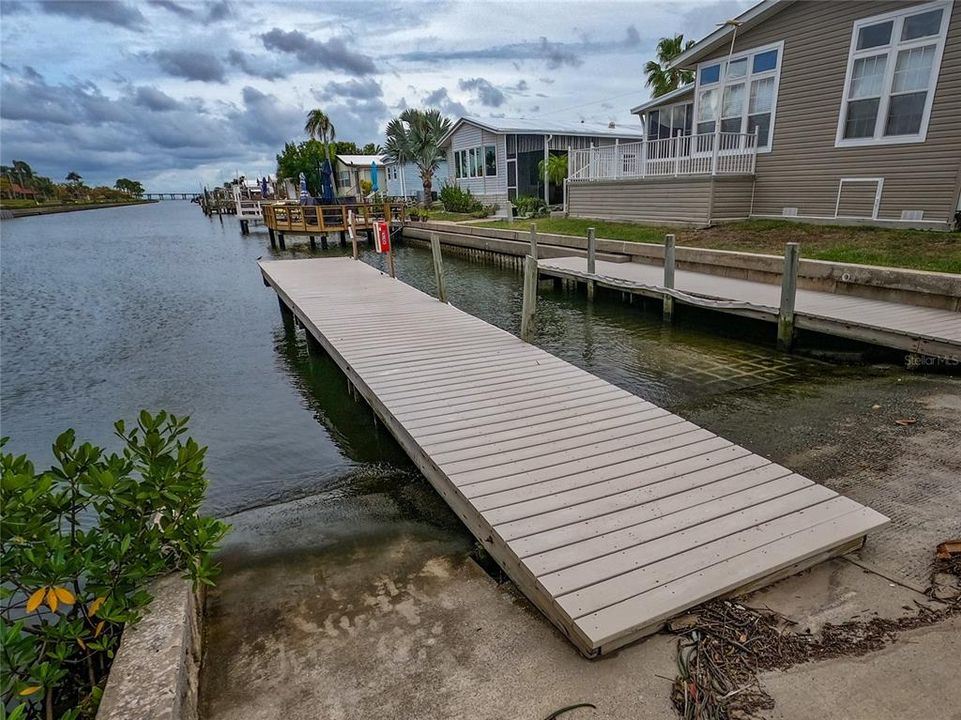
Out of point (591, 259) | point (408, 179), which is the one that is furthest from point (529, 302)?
point (408, 179)

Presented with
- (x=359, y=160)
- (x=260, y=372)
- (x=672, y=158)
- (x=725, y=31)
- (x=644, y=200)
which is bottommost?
(x=260, y=372)

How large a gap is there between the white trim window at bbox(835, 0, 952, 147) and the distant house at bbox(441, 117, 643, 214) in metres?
14.2

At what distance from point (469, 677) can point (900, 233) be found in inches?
451

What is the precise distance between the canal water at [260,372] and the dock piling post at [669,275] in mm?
291

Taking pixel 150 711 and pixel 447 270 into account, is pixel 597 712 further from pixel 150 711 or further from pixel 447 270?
pixel 447 270

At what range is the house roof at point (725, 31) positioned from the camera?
37.7 feet

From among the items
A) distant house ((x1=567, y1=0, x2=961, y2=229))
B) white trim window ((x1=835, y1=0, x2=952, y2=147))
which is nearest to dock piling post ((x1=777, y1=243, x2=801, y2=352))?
distant house ((x1=567, y1=0, x2=961, y2=229))

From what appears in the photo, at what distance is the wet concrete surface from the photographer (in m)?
2.13

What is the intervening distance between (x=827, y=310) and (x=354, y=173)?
43.1 m

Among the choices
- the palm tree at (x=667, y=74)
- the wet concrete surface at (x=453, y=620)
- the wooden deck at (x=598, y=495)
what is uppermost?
the palm tree at (x=667, y=74)

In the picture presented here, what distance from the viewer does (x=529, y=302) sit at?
6.75 meters

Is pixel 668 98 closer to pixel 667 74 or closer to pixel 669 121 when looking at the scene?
pixel 669 121

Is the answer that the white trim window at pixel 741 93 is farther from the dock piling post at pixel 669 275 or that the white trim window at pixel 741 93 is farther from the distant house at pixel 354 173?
the distant house at pixel 354 173

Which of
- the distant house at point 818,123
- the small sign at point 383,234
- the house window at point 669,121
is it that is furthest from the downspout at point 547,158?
the small sign at point 383,234
